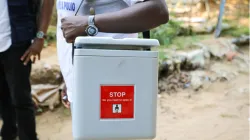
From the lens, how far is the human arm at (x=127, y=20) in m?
1.25

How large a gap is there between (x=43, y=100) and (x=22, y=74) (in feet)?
5.03

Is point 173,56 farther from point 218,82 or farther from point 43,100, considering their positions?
point 43,100

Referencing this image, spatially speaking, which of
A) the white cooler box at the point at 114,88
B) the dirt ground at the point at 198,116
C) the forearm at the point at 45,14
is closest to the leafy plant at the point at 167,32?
the dirt ground at the point at 198,116

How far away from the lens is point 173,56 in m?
4.67

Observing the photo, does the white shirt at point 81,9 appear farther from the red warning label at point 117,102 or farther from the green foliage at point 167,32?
the green foliage at point 167,32

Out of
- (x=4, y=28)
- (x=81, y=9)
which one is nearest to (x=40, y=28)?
(x=4, y=28)

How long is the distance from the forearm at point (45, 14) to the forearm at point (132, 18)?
1242 millimetres

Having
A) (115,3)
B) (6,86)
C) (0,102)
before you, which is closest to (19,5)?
(6,86)

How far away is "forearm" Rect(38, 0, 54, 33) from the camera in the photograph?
2445mm

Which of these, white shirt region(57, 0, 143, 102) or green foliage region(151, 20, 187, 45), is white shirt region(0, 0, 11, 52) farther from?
green foliage region(151, 20, 187, 45)

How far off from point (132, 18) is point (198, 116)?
2.75 meters

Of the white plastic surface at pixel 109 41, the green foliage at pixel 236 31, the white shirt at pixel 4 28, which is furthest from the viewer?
the green foliage at pixel 236 31

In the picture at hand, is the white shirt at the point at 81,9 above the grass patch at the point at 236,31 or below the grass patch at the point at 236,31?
above

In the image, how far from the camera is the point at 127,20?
1246 mm
